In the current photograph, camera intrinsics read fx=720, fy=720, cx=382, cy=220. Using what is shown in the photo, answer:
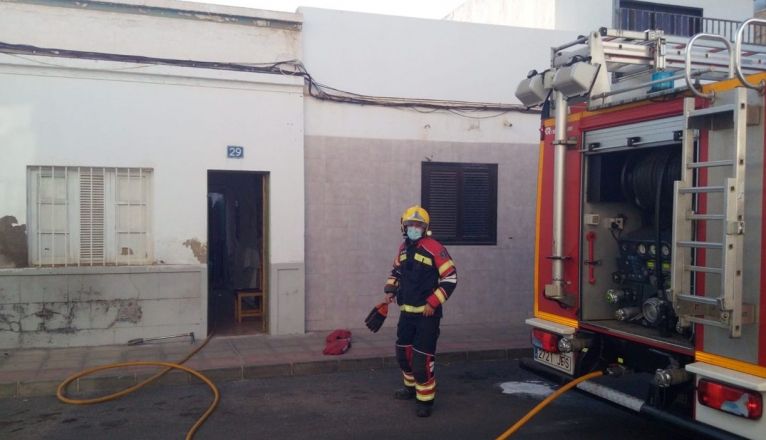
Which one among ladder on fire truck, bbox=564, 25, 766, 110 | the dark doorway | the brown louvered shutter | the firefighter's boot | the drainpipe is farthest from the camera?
the dark doorway

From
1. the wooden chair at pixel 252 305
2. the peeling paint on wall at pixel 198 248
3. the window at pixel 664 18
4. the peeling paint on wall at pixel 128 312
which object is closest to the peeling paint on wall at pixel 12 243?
the peeling paint on wall at pixel 128 312

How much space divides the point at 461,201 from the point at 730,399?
6742mm

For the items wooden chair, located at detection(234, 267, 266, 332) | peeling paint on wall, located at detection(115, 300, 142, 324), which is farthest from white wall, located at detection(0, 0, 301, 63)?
wooden chair, located at detection(234, 267, 266, 332)

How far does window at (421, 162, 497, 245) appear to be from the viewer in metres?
10.7

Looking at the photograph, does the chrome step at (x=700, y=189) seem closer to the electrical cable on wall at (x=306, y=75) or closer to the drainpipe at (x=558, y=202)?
the drainpipe at (x=558, y=202)

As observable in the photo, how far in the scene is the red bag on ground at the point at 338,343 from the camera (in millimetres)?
8609

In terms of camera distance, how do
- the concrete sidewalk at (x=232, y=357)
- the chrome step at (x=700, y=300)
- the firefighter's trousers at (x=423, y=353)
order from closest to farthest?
the chrome step at (x=700, y=300)
the firefighter's trousers at (x=423, y=353)
the concrete sidewalk at (x=232, y=357)

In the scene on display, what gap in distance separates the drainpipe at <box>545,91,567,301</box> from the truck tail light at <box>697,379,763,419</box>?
152 centimetres

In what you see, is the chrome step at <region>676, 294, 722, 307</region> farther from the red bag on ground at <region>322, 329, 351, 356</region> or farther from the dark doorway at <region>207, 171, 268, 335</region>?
the dark doorway at <region>207, 171, 268, 335</region>

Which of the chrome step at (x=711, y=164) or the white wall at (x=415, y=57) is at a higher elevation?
the white wall at (x=415, y=57)

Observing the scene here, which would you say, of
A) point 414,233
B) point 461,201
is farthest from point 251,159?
point 414,233

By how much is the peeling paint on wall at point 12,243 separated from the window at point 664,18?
10714 millimetres

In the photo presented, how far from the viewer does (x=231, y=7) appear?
31.1ft

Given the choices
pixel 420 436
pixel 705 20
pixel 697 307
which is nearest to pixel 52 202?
pixel 420 436
